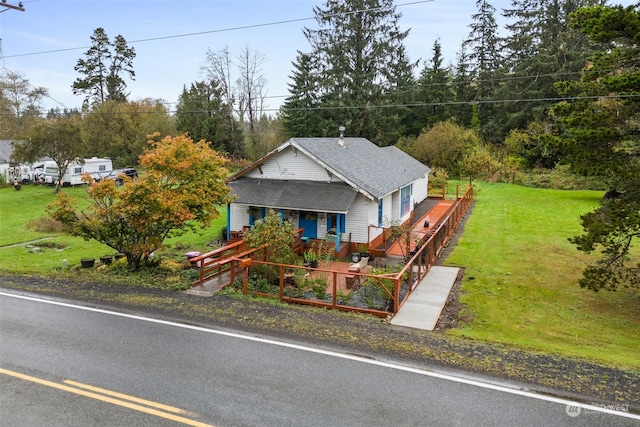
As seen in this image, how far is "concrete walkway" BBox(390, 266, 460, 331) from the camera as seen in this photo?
11.0 meters

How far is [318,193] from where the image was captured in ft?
62.4

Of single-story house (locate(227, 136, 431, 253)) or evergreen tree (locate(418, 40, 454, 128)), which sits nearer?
single-story house (locate(227, 136, 431, 253))

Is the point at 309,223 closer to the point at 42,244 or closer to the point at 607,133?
the point at 607,133

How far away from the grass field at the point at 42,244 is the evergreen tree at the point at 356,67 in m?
25.9

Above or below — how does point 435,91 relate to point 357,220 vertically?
above

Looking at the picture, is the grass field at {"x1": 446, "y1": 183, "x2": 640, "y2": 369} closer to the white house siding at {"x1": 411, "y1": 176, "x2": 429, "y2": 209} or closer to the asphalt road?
the asphalt road

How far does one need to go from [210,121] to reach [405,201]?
105 ft

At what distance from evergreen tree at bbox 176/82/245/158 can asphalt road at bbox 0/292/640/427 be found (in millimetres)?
43144

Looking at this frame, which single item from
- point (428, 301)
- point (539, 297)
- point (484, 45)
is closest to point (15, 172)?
point (428, 301)

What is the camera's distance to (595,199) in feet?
110

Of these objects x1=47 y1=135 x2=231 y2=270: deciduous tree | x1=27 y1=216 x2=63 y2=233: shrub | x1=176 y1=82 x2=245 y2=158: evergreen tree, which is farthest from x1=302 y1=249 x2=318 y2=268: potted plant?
x1=176 y1=82 x2=245 y2=158: evergreen tree

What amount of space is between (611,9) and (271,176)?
14.3 meters

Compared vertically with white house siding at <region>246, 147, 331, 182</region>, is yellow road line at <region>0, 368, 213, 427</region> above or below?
below

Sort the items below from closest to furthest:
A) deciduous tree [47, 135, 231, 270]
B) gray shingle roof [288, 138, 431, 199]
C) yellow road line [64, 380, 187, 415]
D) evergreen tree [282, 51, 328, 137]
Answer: yellow road line [64, 380, 187, 415] < deciduous tree [47, 135, 231, 270] < gray shingle roof [288, 138, 431, 199] < evergreen tree [282, 51, 328, 137]
